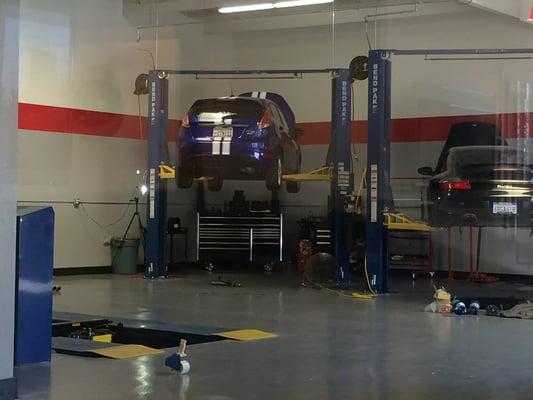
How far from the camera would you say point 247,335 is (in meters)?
5.97

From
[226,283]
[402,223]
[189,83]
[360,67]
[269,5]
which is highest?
[269,5]

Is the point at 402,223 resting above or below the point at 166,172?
below

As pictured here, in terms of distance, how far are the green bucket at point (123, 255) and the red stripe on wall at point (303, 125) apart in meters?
1.71

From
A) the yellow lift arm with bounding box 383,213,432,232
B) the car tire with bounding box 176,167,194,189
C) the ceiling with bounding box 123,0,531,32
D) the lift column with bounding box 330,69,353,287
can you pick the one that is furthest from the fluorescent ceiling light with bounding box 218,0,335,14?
the yellow lift arm with bounding box 383,213,432,232

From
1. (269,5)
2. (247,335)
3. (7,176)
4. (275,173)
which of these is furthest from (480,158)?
(7,176)

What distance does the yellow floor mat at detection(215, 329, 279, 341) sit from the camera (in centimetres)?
584

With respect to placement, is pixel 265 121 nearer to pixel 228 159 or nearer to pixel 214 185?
pixel 228 159

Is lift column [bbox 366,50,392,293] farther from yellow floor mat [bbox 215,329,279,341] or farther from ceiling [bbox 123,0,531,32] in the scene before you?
yellow floor mat [bbox 215,329,279,341]

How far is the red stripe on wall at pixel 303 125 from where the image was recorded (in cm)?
1066

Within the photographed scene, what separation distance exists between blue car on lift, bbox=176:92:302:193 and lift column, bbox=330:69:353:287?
1.08 m

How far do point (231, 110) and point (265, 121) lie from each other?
427 millimetres

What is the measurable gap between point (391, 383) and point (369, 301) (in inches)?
176

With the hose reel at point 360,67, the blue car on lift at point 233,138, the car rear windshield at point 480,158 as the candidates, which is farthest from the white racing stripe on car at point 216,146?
the car rear windshield at point 480,158

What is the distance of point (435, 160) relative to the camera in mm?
12312
